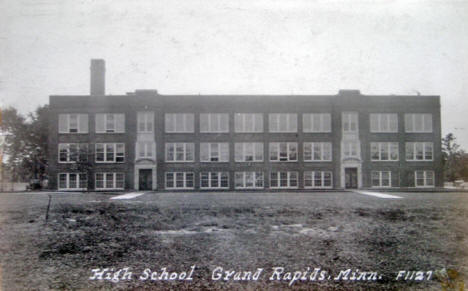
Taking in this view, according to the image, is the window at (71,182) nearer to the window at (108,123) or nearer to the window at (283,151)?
the window at (108,123)

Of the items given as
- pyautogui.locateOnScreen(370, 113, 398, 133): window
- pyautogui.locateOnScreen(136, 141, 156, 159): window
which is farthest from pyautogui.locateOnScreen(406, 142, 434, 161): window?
pyautogui.locateOnScreen(136, 141, 156, 159): window

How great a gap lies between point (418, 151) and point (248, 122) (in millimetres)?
17326

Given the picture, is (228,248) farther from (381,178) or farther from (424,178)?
(424,178)

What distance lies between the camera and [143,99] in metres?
→ 34.4

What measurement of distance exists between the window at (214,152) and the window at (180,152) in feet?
3.38

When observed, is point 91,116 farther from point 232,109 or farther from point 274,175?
point 274,175

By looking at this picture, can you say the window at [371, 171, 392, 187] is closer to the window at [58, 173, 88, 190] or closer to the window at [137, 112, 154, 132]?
the window at [137, 112, 154, 132]

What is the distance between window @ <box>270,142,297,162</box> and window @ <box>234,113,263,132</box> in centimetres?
224

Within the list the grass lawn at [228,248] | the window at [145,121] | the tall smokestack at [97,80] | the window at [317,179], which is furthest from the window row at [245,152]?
the grass lawn at [228,248]

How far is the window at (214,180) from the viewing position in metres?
34.1

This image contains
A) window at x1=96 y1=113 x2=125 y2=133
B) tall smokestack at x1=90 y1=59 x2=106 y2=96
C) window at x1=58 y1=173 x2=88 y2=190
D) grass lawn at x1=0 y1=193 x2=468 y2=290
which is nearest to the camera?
grass lawn at x1=0 y1=193 x2=468 y2=290

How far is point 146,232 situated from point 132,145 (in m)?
26.8

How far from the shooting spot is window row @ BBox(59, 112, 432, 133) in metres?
34.4

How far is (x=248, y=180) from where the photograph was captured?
34.2 metres
